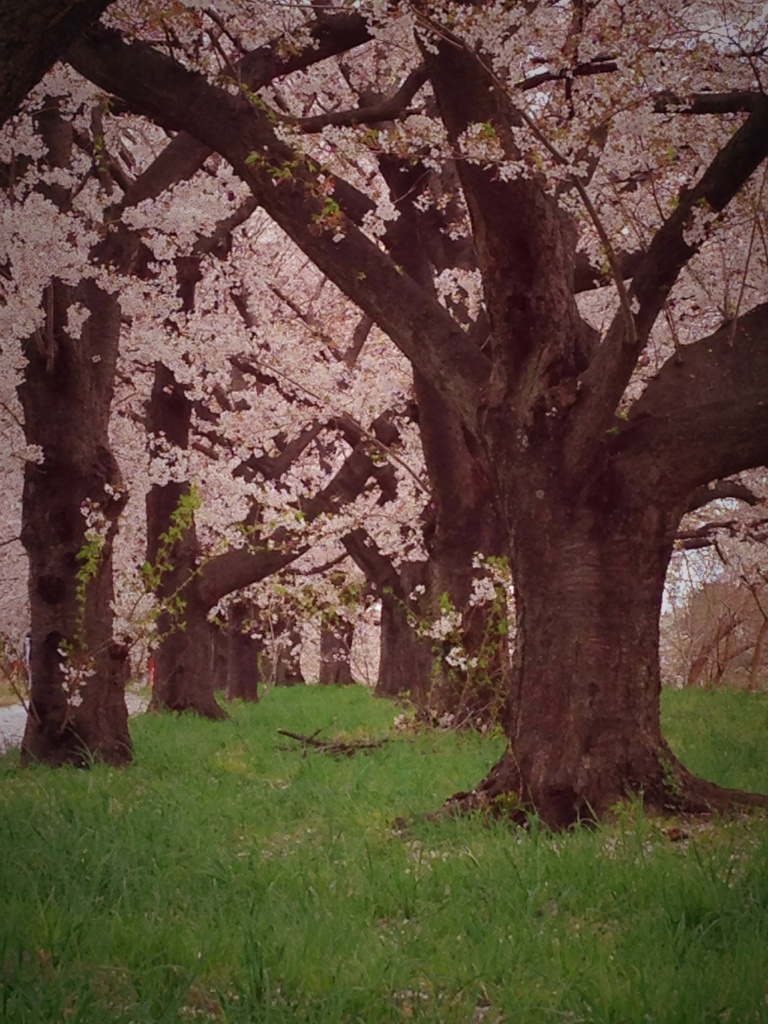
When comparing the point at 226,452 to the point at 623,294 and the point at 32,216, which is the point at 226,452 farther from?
the point at 623,294

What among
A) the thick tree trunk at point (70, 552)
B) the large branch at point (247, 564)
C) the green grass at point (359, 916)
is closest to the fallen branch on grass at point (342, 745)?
the thick tree trunk at point (70, 552)

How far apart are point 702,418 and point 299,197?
3.13 meters

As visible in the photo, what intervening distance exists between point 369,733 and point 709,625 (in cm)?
2036

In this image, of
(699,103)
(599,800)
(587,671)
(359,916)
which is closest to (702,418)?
→ (587,671)

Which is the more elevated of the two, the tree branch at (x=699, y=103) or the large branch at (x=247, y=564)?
the tree branch at (x=699, y=103)

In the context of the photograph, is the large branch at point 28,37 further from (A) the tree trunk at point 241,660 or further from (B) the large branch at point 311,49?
(A) the tree trunk at point 241,660

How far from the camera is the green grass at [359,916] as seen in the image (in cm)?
322

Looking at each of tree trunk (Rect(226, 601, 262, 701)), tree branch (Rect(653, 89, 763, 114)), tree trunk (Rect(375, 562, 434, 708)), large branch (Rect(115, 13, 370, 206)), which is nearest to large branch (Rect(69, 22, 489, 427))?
large branch (Rect(115, 13, 370, 206))

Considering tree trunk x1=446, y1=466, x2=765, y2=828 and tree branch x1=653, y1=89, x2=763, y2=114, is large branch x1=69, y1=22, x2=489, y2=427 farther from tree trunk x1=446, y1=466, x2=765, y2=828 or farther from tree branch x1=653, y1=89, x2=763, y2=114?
tree branch x1=653, y1=89, x2=763, y2=114

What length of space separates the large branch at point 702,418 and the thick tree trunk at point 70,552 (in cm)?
529

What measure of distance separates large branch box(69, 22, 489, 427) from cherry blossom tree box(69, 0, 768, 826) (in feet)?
0.05

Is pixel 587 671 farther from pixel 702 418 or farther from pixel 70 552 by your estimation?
pixel 70 552

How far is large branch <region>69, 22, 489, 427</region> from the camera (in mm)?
7172

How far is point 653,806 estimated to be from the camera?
19.8 ft
